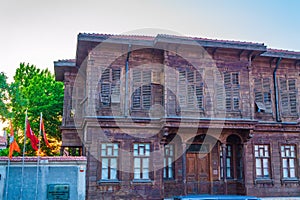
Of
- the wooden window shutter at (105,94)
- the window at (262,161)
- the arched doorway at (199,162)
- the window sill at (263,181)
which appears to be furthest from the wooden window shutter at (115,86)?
the window sill at (263,181)

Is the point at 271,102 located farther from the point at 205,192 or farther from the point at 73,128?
the point at 73,128

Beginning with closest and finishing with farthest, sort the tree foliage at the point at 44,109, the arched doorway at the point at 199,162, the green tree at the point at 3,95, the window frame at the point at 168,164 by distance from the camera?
the green tree at the point at 3,95, the window frame at the point at 168,164, the arched doorway at the point at 199,162, the tree foliage at the point at 44,109

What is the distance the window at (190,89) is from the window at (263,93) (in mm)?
3755

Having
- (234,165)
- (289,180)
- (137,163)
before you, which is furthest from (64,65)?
(289,180)

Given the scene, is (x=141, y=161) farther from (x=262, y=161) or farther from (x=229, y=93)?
(x=262, y=161)

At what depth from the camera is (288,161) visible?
18.5m

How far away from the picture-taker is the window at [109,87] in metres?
16.5

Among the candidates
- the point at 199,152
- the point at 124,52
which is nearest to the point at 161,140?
the point at 199,152

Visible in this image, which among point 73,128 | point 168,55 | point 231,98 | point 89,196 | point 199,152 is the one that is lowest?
point 89,196

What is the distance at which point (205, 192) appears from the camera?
1731 centimetres

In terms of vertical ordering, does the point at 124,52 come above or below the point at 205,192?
above

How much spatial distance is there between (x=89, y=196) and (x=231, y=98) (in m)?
8.65

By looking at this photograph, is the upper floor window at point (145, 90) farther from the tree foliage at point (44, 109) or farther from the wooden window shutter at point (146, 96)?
the tree foliage at point (44, 109)

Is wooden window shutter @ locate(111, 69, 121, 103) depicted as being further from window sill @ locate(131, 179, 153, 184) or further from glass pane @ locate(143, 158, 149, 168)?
window sill @ locate(131, 179, 153, 184)
